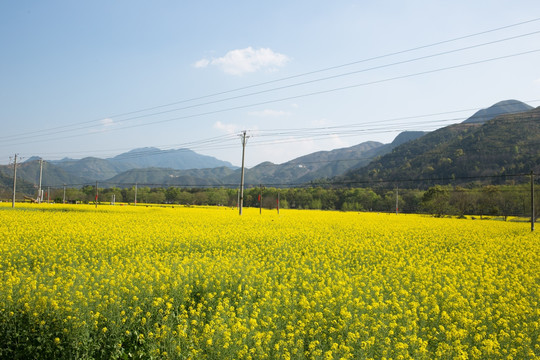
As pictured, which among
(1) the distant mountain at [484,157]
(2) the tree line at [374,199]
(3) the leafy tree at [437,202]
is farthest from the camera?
(1) the distant mountain at [484,157]

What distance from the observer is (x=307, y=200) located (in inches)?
4338

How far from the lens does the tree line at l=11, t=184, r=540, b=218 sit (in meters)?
65.1

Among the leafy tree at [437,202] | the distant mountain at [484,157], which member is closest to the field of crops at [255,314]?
the leafy tree at [437,202]

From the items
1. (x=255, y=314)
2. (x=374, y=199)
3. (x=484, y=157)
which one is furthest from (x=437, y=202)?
(x=255, y=314)

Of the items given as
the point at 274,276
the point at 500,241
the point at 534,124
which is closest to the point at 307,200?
the point at 534,124

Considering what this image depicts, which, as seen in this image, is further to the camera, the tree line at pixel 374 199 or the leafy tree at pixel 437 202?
the leafy tree at pixel 437 202

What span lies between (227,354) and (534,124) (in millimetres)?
149556

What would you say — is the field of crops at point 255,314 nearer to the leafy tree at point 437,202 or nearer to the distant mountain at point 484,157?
the leafy tree at point 437,202

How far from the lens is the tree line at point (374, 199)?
65.1m

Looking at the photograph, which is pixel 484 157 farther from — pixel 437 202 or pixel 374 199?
pixel 437 202

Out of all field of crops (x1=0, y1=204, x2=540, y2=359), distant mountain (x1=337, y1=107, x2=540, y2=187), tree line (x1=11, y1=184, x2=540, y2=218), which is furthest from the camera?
distant mountain (x1=337, y1=107, x2=540, y2=187)

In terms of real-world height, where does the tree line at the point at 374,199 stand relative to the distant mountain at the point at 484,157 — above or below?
below

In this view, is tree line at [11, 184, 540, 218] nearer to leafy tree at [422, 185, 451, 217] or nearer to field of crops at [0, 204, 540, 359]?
leafy tree at [422, 185, 451, 217]

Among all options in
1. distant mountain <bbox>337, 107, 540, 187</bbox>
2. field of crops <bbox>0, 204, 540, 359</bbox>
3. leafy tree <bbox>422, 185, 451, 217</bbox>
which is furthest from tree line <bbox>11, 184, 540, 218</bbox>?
field of crops <bbox>0, 204, 540, 359</bbox>
